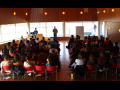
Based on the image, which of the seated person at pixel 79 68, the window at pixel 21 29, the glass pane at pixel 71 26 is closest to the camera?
the seated person at pixel 79 68

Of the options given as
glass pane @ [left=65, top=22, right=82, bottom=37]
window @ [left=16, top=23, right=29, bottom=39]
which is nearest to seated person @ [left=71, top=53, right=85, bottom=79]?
window @ [left=16, top=23, right=29, bottom=39]

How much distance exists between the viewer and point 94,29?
24.9 m

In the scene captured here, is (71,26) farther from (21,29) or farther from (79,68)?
(79,68)

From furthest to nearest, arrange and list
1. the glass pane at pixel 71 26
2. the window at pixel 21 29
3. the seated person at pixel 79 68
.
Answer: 1. the glass pane at pixel 71 26
2. the window at pixel 21 29
3. the seated person at pixel 79 68

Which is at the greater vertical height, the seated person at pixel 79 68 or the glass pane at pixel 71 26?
the glass pane at pixel 71 26

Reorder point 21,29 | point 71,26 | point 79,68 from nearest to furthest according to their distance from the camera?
point 79,68 < point 21,29 < point 71,26

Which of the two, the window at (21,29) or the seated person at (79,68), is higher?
the window at (21,29)

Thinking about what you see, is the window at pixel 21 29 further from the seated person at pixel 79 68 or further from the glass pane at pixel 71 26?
the seated person at pixel 79 68

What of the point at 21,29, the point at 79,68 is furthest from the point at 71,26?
the point at 79,68

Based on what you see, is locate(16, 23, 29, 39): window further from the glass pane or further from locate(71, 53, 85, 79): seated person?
locate(71, 53, 85, 79): seated person

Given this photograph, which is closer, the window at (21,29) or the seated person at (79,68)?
the seated person at (79,68)

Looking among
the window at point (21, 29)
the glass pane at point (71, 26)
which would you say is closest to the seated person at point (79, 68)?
the window at point (21, 29)
